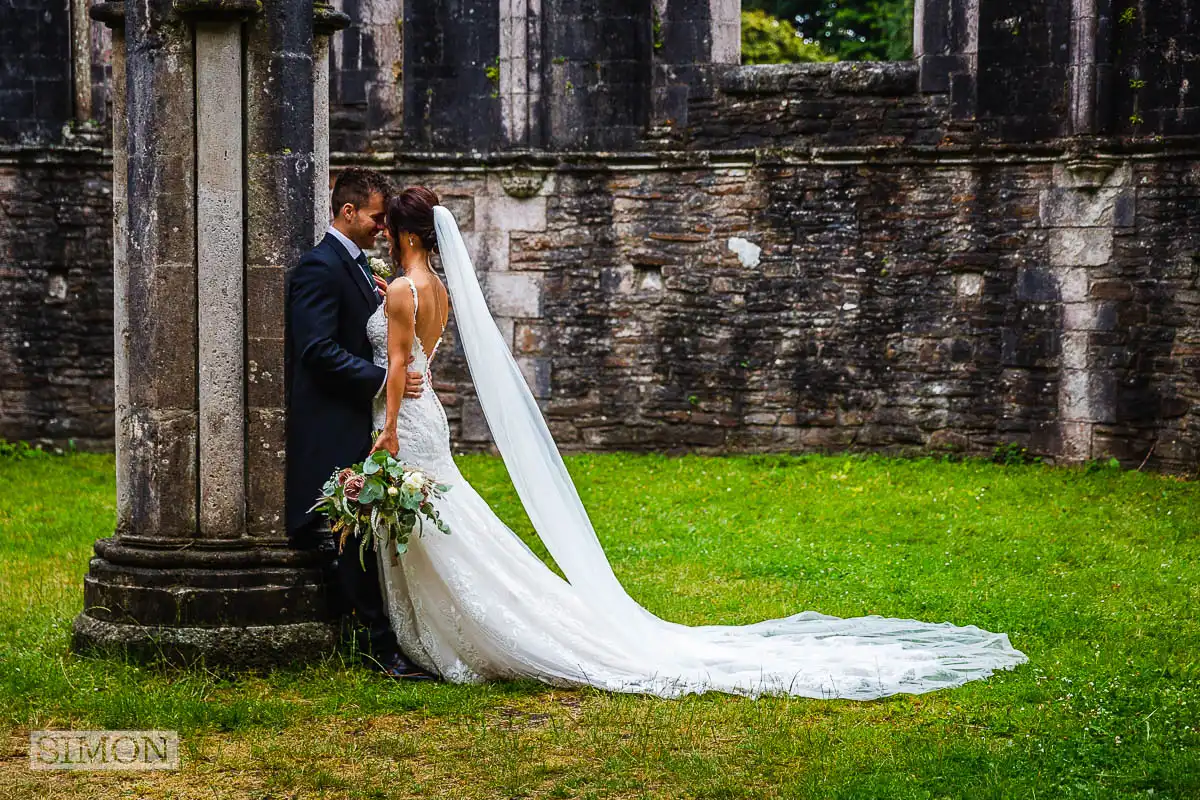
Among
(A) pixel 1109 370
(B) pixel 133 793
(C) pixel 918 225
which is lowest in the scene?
(B) pixel 133 793

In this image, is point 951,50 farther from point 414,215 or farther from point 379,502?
point 379,502

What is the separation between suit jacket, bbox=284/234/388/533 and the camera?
598 cm

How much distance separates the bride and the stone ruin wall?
21.6 ft

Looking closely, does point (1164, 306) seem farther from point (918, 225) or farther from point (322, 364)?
point (322, 364)

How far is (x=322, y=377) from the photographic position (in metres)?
6.04

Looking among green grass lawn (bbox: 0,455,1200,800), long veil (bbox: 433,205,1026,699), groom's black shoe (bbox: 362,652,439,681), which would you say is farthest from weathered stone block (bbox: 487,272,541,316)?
groom's black shoe (bbox: 362,652,439,681)

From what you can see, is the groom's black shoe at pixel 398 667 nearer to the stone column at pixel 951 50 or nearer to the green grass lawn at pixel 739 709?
the green grass lawn at pixel 739 709

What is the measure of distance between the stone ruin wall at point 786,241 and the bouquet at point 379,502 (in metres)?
7.56

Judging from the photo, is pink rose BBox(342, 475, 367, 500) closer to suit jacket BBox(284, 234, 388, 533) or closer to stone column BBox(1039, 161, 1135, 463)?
suit jacket BBox(284, 234, 388, 533)

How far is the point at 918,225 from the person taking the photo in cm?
1274

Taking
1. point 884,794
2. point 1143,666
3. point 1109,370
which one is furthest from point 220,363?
point 1109,370

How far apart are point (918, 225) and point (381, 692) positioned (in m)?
8.44

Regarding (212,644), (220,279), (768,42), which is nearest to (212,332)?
(220,279)

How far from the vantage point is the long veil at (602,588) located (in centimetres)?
596
